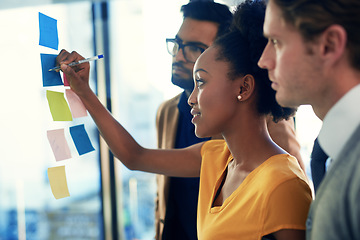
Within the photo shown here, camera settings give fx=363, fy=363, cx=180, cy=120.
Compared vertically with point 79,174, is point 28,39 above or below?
above

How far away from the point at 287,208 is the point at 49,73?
715 millimetres

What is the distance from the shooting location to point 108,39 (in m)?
2.66

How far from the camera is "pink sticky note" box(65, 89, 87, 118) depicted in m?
1.08

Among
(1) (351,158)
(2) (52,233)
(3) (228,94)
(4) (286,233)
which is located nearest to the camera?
(1) (351,158)

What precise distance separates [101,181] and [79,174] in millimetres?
176

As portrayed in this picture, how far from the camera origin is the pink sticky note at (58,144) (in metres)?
1.01

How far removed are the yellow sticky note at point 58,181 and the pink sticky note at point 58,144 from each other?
35 mm

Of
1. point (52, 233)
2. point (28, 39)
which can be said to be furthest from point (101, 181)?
point (28, 39)

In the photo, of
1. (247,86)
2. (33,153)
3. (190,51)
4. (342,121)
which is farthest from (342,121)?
(33,153)

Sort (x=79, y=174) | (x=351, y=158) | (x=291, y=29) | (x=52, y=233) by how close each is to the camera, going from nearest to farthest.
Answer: (x=351, y=158) → (x=291, y=29) → (x=79, y=174) → (x=52, y=233)

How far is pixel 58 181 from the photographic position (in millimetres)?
1029

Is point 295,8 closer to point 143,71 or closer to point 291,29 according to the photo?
point 291,29

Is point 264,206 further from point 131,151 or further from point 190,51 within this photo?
point 190,51

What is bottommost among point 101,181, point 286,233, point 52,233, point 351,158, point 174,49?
point 52,233
